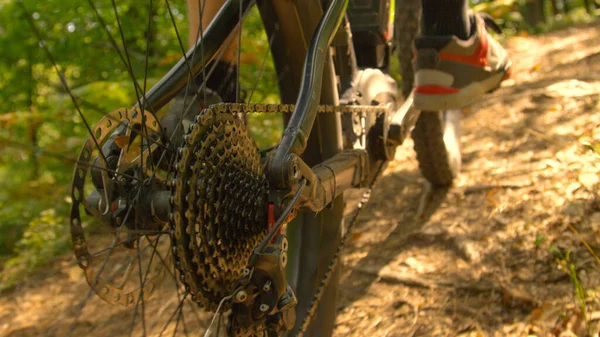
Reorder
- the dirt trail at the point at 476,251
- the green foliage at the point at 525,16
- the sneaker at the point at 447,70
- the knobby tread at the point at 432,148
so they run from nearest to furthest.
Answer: the dirt trail at the point at 476,251, the sneaker at the point at 447,70, the knobby tread at the point at 432,148, the green foliage at the point at 525,16

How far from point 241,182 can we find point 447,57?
43.8 inches

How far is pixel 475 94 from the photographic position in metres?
2.06

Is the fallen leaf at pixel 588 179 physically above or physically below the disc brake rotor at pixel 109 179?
below

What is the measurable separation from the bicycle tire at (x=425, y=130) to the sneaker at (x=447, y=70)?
27 cm

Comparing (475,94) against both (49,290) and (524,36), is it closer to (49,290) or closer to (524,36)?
(49,290)

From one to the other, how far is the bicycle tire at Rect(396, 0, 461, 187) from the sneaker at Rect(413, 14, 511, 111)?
0.89 ft

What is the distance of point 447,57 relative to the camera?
198cm

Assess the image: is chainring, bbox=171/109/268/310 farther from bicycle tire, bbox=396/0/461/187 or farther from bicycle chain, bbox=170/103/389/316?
bicycle tire, bbox=396/0/461/187

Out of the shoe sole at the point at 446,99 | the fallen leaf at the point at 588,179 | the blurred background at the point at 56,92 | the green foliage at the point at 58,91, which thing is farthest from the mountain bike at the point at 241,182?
the green foliage at the point at 58,91

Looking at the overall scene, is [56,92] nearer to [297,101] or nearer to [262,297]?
[297,101]

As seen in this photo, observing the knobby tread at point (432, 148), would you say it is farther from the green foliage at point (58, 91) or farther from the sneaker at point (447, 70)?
the green foliage at point (58, 91)

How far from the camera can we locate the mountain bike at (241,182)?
3.46ft

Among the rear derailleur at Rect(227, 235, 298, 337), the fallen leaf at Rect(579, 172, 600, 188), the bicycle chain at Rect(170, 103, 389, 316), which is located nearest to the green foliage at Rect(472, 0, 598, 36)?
the fallen leaf at Rect(579, 172, 600, 188)

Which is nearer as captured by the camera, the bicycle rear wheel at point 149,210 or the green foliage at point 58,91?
the bicycle rear wheel at point 149,210
